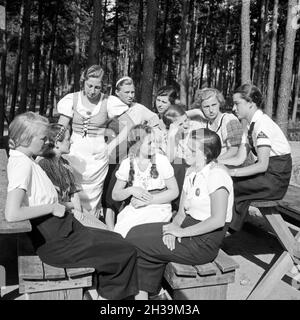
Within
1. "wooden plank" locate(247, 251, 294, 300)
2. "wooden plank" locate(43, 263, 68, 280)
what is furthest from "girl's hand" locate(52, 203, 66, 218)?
"wooden plank" locate(247, 251, 294, 300)

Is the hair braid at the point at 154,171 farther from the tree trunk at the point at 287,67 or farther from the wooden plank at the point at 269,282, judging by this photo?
the tree trunk at the point at 287,67

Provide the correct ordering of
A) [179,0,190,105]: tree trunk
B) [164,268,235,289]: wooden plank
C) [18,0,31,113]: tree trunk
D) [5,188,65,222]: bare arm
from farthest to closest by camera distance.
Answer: [179,0,190,105]: tree trunk
[18,0,31,113]: tree trunk
[164,268,235,289]: wooden plank
[5,188,65,222]: bare arm

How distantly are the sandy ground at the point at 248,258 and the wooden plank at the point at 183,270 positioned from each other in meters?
1.05

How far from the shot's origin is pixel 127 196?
395 cm

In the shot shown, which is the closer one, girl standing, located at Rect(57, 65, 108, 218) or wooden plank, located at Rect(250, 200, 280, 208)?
wooden plank, located at Rect(250, 200, 280, 208)

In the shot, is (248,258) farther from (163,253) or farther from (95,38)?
(95,38)

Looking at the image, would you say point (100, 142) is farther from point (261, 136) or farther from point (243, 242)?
point (243, 242)

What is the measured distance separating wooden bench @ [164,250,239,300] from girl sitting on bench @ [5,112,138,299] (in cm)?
29

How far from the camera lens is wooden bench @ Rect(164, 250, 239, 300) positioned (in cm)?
312

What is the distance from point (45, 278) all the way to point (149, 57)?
1019 cm

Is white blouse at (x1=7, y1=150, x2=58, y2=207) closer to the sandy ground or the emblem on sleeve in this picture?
the sandy ground
